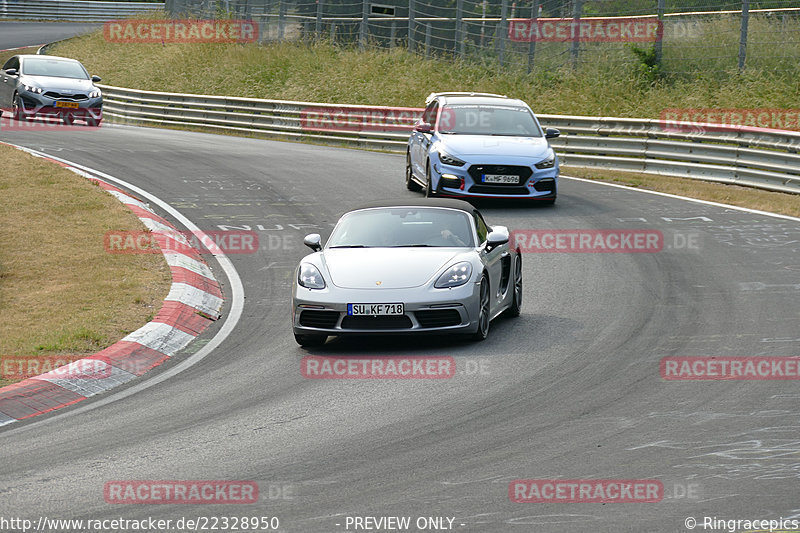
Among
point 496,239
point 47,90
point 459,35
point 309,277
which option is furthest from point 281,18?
point 309,277

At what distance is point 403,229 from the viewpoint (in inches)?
461

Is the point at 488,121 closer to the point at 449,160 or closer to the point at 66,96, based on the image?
the point at 449,160

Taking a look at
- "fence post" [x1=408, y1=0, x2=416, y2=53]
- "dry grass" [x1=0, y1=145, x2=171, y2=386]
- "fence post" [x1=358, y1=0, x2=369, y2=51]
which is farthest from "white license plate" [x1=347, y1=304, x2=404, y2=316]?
"fence post" [x1=358, y1=0, x2=369, y2=51]

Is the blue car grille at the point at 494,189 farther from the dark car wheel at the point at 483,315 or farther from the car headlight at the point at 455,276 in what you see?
the car headlight at the point at 455,276

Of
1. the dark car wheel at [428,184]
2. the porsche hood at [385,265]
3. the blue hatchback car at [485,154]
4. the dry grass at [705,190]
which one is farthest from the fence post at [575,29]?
the porsche hood at [385,265]

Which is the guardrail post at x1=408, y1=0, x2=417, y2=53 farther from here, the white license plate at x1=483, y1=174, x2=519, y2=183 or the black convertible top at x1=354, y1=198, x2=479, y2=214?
the black convertible top at x1=354, y1=198, x2=479, y2=214

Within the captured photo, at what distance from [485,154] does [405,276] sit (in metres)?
8.10

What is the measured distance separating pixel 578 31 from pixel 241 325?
66.8ft

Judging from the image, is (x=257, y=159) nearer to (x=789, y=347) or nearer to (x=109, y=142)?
(x=109, y=142)

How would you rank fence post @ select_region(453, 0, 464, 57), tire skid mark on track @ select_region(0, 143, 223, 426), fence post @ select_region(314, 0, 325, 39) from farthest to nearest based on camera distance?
1. fence post @ select_region(314, 0, 325, 39)
2. fence post @ select_region(453, 0, 464, 57)
3. tire skid mark on track @ select_region(0, 143, 223, 426)

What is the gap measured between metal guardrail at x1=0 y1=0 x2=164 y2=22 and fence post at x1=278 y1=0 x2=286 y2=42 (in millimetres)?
29622

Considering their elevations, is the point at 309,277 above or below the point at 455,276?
below

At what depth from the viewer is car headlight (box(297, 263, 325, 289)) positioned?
10.8m

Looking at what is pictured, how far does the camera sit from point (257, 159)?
24750mm
